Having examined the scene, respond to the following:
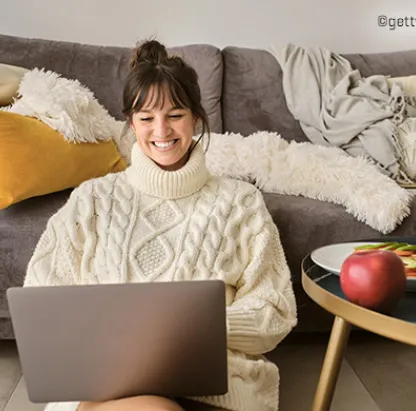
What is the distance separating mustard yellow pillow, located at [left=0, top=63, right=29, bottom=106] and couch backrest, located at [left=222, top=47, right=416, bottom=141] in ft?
2.63

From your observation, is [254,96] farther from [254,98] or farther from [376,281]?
[376,281]

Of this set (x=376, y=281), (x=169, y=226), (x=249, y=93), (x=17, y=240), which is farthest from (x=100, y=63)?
(x=376, y=281)

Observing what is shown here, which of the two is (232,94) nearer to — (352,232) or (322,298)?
(352,232)

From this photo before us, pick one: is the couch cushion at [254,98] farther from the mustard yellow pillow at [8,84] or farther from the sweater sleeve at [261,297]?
the sweater sleeve at [261,297]

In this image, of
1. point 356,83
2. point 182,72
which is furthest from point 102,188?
point 356,83

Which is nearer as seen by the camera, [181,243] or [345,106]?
[181,243]

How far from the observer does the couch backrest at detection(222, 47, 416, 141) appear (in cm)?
221

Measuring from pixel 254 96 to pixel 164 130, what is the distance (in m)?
1.12

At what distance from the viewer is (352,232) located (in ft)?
5.32

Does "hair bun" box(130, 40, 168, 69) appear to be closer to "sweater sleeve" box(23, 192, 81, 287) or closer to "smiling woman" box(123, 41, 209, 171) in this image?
"smiling woman" box(123, 41, 209, 171)

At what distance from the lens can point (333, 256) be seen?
105cm

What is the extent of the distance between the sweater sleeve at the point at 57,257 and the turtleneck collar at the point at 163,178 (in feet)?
0.52

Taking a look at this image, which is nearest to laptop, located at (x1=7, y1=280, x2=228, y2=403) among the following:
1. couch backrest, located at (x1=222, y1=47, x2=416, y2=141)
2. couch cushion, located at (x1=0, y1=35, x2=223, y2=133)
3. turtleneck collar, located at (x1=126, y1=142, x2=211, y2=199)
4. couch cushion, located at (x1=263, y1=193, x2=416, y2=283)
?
turtleneck collar, located at (x1=126, y1=142, x2=211, y2=199)

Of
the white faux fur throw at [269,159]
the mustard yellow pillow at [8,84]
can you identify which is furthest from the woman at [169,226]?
the mustard yellow pillow at [8,84]
